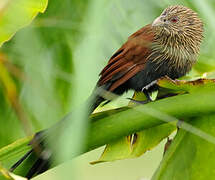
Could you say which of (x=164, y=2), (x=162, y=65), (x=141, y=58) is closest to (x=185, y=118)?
(x=164, y=2)

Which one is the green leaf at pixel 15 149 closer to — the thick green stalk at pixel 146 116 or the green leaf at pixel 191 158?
the thick green stalk at pixel 146 116

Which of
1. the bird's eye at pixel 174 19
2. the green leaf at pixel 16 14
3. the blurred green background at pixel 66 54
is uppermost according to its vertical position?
the green leaf at pixel 16 14

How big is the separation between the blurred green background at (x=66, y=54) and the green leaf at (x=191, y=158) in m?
0.06

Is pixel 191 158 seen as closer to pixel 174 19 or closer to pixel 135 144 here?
pixel 135 144

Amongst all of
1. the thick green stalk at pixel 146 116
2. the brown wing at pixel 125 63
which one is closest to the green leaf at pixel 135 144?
the thick green stalk at pixel 146 116

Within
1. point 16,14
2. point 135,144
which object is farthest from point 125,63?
point 16,14

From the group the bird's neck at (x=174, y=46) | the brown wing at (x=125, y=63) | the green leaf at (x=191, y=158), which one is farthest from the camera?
the bird's neck at (x=174, y=46)

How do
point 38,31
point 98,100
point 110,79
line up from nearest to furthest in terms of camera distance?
point 38,31
point 98,100
point 110,79

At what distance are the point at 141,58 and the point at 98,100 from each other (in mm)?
463

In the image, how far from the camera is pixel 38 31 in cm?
70

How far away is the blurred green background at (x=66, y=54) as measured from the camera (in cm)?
37

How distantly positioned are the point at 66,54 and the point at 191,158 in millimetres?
316

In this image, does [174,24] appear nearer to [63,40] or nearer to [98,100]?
[98,100]

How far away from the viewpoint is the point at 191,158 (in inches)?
32.5
